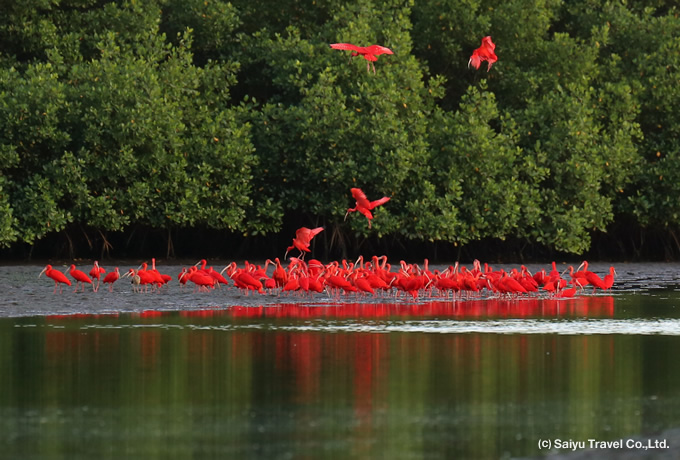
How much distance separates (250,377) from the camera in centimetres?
1070

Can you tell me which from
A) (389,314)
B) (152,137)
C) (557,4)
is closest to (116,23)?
(152,137)

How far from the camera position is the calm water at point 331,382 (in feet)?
25.8

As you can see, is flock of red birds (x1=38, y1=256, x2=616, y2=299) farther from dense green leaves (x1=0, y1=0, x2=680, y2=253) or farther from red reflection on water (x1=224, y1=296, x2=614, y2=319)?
dense green leaves (x1=0, y1=0, x2=680, y2=253)

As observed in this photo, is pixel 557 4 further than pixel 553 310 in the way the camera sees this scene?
Yes

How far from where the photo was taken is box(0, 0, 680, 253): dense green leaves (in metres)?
34.0

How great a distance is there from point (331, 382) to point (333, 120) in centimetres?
2540

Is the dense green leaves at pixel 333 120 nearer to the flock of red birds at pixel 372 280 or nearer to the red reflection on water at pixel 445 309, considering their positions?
the flock of red birds at pixel 372 280

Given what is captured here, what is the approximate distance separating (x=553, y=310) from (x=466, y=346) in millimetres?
5479

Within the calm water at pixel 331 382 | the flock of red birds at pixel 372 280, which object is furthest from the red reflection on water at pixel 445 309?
the flock of red birds at pixel 372 280

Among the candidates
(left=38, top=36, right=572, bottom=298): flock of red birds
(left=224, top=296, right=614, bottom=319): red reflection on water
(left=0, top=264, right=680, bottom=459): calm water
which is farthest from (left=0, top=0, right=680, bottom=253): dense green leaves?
(left=0, top=264, right=680, bottom=459): calm water

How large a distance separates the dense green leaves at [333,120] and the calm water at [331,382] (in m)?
16.4

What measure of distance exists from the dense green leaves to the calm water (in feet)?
53.7

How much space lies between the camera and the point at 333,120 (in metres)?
35.5

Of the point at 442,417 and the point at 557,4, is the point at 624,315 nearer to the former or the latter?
the point at 442,417
